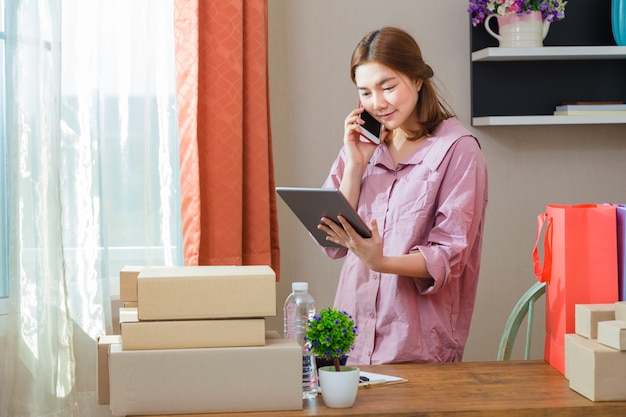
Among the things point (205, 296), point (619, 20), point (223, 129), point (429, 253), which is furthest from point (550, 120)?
point (205, 296)

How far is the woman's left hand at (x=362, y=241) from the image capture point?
6.19 ft

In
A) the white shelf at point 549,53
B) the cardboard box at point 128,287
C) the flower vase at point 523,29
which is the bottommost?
the cardboard box at point 128,287

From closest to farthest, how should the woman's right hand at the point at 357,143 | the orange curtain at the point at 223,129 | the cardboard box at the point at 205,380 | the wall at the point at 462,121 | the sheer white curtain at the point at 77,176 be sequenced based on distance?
the cardboard box at the point at 205,380 < the woman's right hand at the point at 357,143 < the sheer white curtain at the point at 77,176 < the orange curtain at the point at 223,129 < the wall at the point at 462,121

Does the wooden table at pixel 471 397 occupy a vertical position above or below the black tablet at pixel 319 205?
below

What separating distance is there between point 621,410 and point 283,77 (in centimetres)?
215

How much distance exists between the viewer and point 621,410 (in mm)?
1545

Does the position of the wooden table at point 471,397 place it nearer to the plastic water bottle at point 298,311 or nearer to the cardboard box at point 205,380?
the cardboard box at point 205,380

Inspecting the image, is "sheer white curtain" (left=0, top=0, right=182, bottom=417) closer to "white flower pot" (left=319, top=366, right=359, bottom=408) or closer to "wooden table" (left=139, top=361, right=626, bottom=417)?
"wooden table" (left=139, top=361, right=626, bottom=417)

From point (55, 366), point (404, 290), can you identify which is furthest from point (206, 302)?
point (55, 366)

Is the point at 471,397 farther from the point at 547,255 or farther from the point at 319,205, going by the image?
the point at 319,205

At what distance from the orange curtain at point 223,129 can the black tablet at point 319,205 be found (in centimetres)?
109

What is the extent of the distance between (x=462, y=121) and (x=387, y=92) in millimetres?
1432

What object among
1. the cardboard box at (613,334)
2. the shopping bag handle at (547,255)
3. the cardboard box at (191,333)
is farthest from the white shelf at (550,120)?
the cardboard box at (191,333)

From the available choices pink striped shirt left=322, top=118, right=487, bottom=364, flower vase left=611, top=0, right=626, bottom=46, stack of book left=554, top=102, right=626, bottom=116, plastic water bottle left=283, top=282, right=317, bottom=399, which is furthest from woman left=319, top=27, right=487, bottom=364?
flower vase left=611, top=0, right=626, bottom=46
